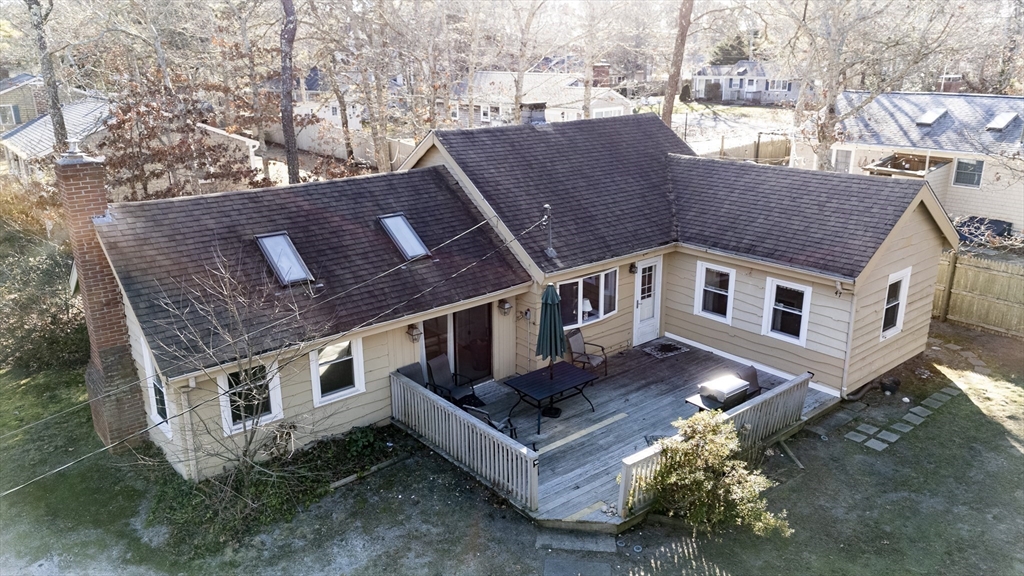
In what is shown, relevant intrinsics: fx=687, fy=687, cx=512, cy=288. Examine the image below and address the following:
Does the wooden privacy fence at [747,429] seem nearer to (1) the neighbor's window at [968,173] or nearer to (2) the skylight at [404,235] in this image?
(2) the skylight at [404,235]

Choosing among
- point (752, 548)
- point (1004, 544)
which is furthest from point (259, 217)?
point (1004, 544)

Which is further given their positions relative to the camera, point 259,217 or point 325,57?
point 325,57

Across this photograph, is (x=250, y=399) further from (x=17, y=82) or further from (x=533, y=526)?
(x=17, y=82)

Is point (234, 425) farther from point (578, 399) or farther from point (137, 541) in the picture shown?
point (578, 399)

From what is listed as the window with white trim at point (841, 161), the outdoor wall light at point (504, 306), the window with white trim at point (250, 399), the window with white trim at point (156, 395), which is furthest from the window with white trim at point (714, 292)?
the window with white trim at point (841, 161)

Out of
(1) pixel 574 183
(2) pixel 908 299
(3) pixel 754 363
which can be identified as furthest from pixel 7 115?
(2) pixel 908 299

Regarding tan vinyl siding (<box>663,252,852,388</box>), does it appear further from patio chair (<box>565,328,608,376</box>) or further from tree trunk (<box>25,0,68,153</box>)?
tree trunk (<box>25,0,68,153</box>)
